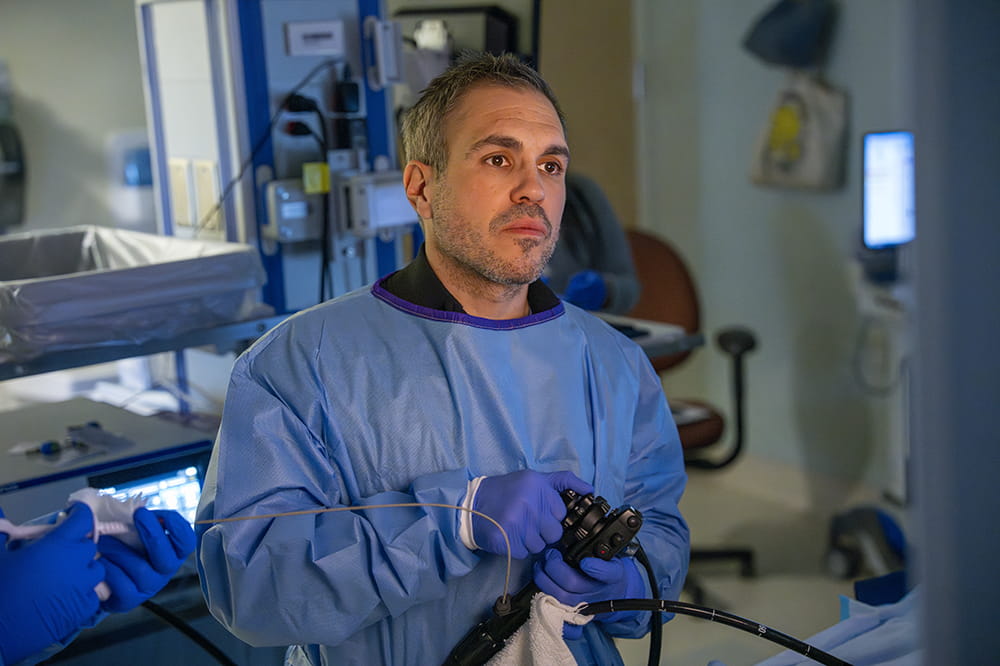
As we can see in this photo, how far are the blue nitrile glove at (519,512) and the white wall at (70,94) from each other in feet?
7.10

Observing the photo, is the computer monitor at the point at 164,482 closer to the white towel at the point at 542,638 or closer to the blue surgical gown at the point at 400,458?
the blue surgical gown at the point at 400,458

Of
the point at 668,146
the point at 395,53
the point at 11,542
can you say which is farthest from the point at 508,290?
→ the point at 668,146

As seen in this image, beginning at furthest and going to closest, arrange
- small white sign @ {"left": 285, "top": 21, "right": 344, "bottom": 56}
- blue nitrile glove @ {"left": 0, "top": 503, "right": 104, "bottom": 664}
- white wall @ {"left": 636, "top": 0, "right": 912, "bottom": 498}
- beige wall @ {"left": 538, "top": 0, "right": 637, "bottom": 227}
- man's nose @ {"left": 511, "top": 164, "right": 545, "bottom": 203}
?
1. beige wall @ {"left": 538, "top": 0, "right": 637, "bottom": 227}
2. white wall @ {"left": 636, "top": 0, "right": 912, "bottom": 498}
3. small white sign @ {"left": 285, "top": 21, "right": 344, "bottom": 56}
4. man's nose @ {"left": 511, "top": 164, "right": 545, "bottom": 203}
5. blue nitrile glove @ {"left": 0, "top": 503, "right": 104, "bottom": 664}

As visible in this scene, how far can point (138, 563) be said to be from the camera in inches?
43.6

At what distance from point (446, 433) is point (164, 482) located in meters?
0.69

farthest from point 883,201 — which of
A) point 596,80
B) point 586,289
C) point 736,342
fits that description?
point 596,80

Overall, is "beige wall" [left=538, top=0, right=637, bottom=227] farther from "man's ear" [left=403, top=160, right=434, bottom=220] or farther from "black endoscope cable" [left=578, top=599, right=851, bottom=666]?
"black endoscope cable" [left=578, top=599, right=851, bottom=666]

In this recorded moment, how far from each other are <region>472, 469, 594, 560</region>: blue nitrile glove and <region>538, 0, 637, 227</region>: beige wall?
9.34 ft

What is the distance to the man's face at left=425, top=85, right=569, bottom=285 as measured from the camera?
1.28 meters

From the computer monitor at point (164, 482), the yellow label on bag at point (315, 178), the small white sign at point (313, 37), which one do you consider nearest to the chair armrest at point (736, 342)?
the yellow label on bag at point (315, 178)

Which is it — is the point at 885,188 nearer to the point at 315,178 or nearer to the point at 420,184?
the point at 315,178

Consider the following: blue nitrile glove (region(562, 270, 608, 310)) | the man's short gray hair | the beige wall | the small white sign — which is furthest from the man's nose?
the beige wall

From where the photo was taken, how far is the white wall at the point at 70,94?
2.97 meters

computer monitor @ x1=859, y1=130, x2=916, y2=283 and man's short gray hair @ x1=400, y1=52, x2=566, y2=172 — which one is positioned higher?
man's short gray hair @ x1=400, y1=52, x2=566, y2=172
